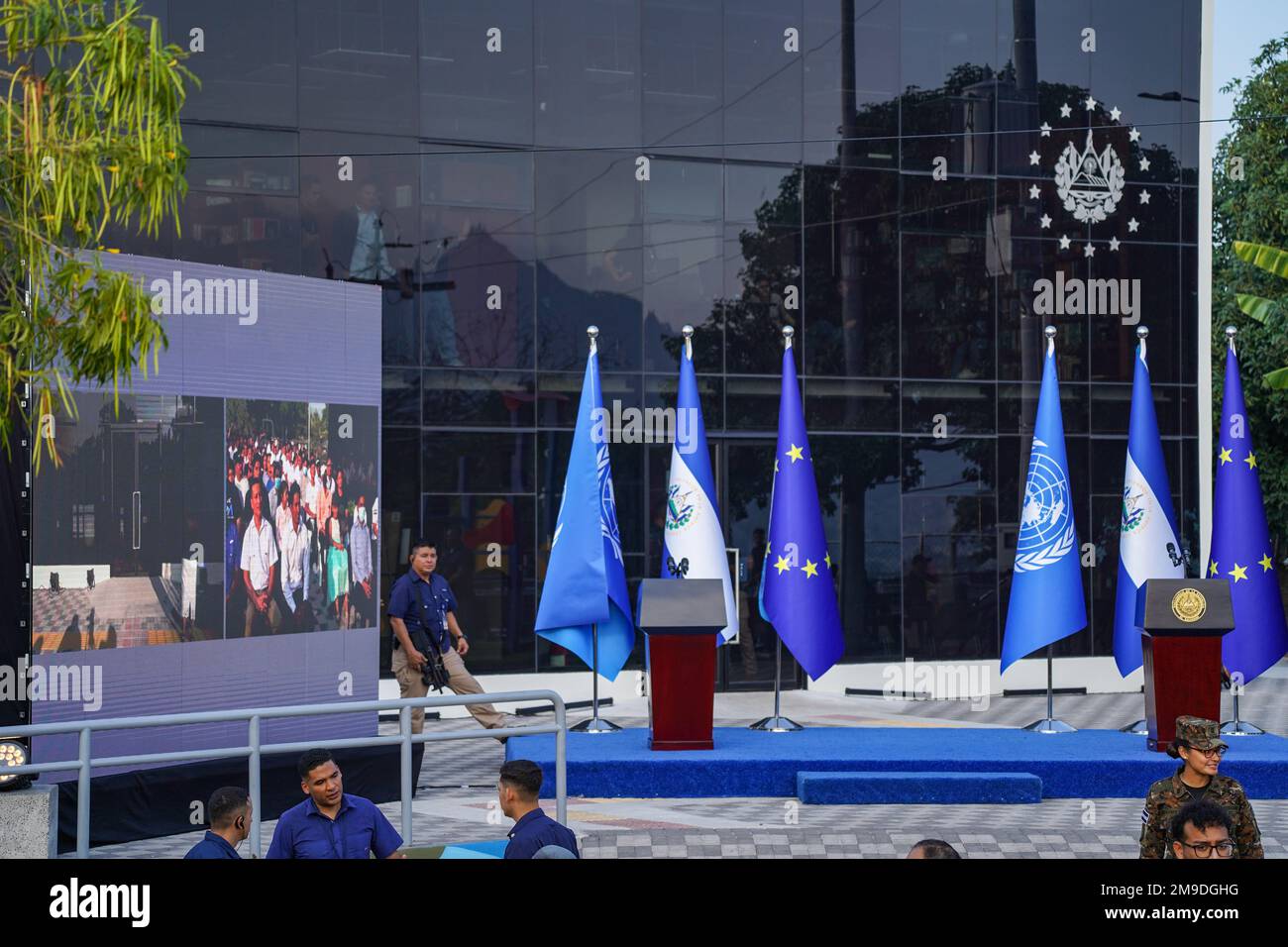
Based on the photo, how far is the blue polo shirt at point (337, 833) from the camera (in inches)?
318

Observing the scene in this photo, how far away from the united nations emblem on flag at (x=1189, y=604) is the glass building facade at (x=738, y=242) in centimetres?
776

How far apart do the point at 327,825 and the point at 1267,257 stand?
44.1 feet

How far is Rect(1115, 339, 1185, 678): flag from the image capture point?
16.4 metres

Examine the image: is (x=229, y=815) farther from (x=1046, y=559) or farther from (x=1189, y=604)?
(x=1046, y=559)

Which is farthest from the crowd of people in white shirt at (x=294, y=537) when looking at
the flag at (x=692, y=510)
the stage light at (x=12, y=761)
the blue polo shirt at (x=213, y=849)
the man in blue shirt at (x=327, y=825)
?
the blue polo shirt at (x=213, y=849)

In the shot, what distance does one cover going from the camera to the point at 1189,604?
47.2ft

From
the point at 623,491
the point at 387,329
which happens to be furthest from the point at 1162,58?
the point at 387,329

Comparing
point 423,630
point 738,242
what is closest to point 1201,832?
point 423,630

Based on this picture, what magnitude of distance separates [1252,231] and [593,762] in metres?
27.4

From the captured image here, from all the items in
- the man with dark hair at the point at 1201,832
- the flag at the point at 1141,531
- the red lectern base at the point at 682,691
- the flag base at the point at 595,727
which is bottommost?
the flag base at the point at 595,727

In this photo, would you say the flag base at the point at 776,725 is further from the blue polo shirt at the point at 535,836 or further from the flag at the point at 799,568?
the blue polo shirt at the point at 535,836

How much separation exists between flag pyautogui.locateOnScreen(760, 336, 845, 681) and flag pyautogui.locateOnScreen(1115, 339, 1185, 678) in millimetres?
2948
